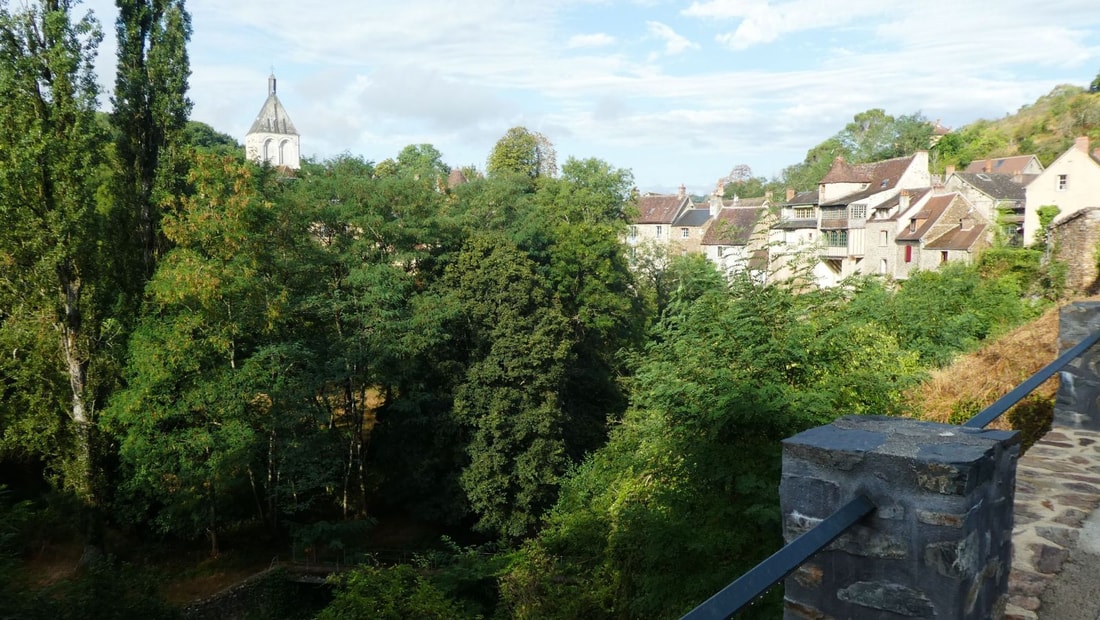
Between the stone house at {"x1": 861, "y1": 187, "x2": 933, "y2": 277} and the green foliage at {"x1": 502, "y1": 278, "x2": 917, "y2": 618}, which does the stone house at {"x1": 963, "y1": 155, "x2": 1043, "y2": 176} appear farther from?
the green foliage at {"x1": 502, "y1": 278, "x2": 917, "y2": 618}

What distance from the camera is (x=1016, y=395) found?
4.02 metres

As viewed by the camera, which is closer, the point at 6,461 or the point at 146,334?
the point at 146,334

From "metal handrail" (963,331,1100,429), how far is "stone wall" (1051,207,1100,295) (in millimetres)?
16943

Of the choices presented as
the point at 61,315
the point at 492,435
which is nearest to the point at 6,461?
the point at 61,315

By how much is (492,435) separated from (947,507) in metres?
20.1

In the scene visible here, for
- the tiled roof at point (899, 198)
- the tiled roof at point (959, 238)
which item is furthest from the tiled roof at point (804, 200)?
the tiled roof at point (959, 238)

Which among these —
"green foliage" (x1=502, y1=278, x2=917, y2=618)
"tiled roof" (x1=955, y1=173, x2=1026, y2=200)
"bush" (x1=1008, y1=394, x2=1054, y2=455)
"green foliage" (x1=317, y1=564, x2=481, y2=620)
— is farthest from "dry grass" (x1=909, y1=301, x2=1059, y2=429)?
"tiled roof" (x1=955, y1=173, x2=1026, y2=200)

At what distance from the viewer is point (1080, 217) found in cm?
2022

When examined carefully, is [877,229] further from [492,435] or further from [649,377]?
[649,377]

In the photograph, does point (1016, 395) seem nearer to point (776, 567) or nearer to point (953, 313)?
point (776, 567)

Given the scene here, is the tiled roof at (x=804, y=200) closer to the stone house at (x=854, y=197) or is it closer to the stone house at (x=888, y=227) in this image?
the stone house at (x=854, y=197)

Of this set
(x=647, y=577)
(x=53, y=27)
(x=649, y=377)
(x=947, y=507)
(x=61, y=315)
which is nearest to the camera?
(x=947, y=507)

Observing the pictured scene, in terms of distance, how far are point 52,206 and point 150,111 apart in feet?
11.7

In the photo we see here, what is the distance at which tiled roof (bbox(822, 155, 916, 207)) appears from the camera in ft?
139
